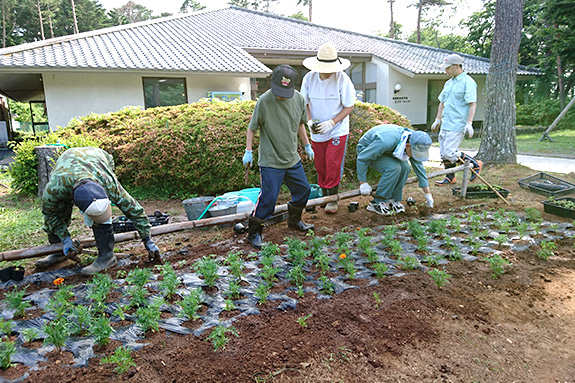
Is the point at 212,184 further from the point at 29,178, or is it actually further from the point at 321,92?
the point at 29,178

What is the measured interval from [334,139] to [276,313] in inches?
102

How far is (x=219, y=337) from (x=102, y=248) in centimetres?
159

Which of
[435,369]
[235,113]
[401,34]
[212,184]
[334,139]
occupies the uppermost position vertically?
[401,34]

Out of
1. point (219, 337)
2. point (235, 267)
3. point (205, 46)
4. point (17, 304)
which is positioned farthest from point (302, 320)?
point (205, 46)

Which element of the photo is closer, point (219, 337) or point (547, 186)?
point (219, 337)

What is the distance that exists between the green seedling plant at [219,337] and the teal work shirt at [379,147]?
2.93 metres

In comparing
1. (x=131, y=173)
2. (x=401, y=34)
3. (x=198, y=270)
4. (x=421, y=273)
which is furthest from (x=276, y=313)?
(x=401, y=34)

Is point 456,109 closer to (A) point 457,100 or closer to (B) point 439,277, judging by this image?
(A) point 457,100

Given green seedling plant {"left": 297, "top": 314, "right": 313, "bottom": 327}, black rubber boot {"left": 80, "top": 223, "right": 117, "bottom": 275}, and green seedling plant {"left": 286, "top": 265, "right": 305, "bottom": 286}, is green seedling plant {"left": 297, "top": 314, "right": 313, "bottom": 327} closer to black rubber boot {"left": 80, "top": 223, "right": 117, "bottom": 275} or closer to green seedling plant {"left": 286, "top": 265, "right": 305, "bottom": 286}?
green seedling plant {"left": 286, "top": 265, "right": 305, "bottom": 286}

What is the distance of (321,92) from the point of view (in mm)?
4594

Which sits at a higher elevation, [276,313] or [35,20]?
[35,20]

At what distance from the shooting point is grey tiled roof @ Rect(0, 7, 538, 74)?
35.8 ft

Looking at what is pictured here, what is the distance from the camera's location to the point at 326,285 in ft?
9.22

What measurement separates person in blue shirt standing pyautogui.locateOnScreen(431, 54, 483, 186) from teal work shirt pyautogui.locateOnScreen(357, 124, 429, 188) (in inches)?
54.4
